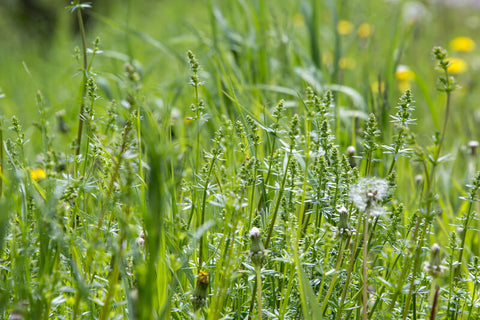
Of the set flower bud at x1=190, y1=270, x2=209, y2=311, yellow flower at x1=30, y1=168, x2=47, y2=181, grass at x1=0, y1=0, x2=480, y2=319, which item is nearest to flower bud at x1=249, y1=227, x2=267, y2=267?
grass at x1=0, y1=0, x2=480, y2=319

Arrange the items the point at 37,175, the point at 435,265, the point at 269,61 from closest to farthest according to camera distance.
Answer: the point at 435,265 < the point at 37,175 < the point at 269,61

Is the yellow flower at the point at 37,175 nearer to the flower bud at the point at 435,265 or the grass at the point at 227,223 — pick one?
the grass at the point at 227,223

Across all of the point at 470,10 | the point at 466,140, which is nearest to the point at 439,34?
the point at 470,10

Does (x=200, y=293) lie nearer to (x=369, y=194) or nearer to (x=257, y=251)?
(x=257, y=251)

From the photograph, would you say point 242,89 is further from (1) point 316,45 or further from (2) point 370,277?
(2) point 370,277

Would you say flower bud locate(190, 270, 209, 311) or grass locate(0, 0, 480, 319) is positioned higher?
grass locate(0, 0, 480, 319)

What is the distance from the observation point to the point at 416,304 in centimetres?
129

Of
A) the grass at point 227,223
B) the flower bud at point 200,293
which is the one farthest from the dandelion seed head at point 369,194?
the flower bud at point 200,293

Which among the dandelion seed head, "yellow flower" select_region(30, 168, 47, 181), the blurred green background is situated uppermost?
the blurred green background

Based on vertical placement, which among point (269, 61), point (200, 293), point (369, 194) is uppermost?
point (269, 61)

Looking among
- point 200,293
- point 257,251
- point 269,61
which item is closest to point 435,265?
point 257,251

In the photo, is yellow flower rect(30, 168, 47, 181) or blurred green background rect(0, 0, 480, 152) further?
blurred green background rect(0, 0, 480, 152)

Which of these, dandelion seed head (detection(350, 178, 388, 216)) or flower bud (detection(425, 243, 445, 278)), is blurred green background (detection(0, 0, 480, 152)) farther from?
flower bud (detection(425, 243, 445, 278))

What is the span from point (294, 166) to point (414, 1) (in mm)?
5144
